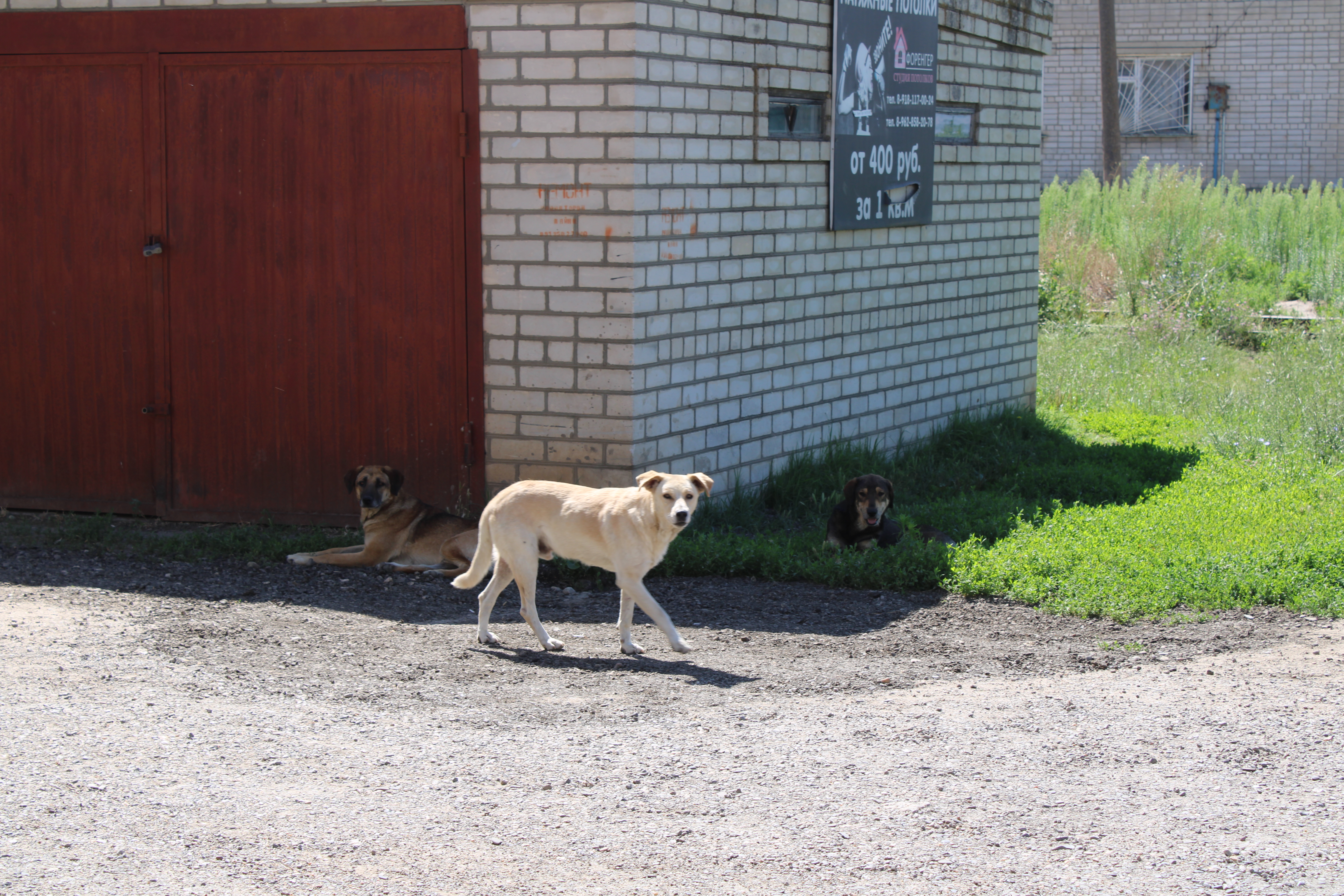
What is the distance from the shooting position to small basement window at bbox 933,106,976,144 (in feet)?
35.5

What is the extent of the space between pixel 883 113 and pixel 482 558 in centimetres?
521

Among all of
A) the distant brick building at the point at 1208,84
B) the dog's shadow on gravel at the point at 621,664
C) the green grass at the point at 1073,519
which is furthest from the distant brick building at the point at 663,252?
the distant brick building at the point at 1208,84

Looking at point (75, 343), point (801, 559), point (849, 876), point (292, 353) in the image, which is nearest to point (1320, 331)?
point (801, 559)

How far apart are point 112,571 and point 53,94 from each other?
293cm

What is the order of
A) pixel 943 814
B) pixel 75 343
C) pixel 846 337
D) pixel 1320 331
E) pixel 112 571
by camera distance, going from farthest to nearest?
pixel 1320 331 < pixel 846 337 < pixel 75 343 < pixel 112 571 < pixel 943 814

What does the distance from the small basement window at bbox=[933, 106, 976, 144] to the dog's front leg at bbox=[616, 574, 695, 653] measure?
18.8 feet

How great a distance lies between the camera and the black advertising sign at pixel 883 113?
9.55m

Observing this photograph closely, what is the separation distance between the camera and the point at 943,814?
Result: 4.32m

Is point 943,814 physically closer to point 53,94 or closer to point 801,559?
point 801,559

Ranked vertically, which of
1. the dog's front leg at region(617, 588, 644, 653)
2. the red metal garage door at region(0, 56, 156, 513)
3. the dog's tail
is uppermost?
the red metal garage door at region(0, 56, 156, 513)

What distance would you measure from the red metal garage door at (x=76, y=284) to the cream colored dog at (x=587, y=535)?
11.3 ft

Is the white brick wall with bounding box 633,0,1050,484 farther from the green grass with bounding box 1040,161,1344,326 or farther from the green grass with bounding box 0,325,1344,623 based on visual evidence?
the green grass with bounding box 1040,161,1344,326

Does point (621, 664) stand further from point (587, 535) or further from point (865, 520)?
point (865, 520)

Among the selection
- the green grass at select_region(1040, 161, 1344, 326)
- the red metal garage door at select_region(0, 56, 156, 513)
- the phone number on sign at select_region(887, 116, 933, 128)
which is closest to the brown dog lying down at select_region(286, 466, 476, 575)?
the red metal garage door at select_region(0, 56, 156, 513)
